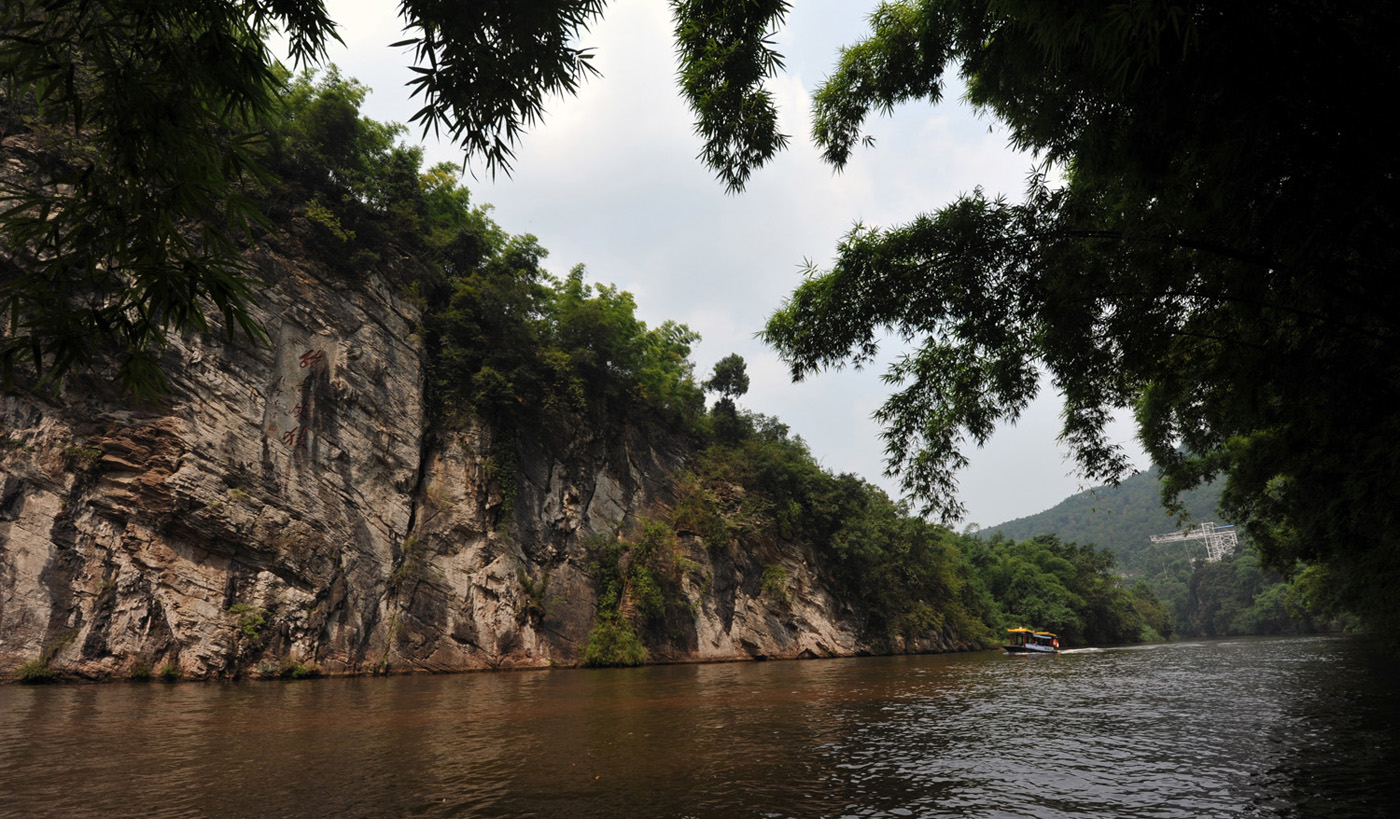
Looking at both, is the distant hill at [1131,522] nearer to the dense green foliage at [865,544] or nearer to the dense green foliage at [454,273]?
the dense green foliage at [865,544]

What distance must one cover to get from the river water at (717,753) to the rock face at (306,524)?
4.06 m

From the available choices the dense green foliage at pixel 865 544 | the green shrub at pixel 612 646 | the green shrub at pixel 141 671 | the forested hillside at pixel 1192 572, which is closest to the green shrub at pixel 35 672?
the green shrub at pixel 141 671

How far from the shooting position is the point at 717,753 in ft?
26.7

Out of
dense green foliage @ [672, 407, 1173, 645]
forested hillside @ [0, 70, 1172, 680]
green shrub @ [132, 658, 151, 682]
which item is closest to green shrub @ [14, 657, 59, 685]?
forested hillside @ [0, 70, 1172, 680]

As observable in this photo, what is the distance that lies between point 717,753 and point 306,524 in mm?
20316

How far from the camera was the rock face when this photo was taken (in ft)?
59.1

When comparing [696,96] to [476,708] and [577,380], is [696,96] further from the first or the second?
[577,380]

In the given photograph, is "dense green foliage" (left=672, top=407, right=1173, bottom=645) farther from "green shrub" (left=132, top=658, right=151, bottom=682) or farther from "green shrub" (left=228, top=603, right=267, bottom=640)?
"green shrub" (left=132, top=658, right=151, bottom=682)

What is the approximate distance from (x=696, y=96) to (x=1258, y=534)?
18.6 metres

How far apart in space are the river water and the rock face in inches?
160

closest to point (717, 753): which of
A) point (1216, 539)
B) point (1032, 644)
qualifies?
point (1032, 644)

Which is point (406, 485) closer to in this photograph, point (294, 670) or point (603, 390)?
point (294, 670)

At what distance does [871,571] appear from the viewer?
4253 cm

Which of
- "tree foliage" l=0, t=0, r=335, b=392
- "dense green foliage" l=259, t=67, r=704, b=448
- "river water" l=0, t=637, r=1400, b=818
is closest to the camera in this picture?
"tree foliage" l=0, t=0, r=335, b=392
